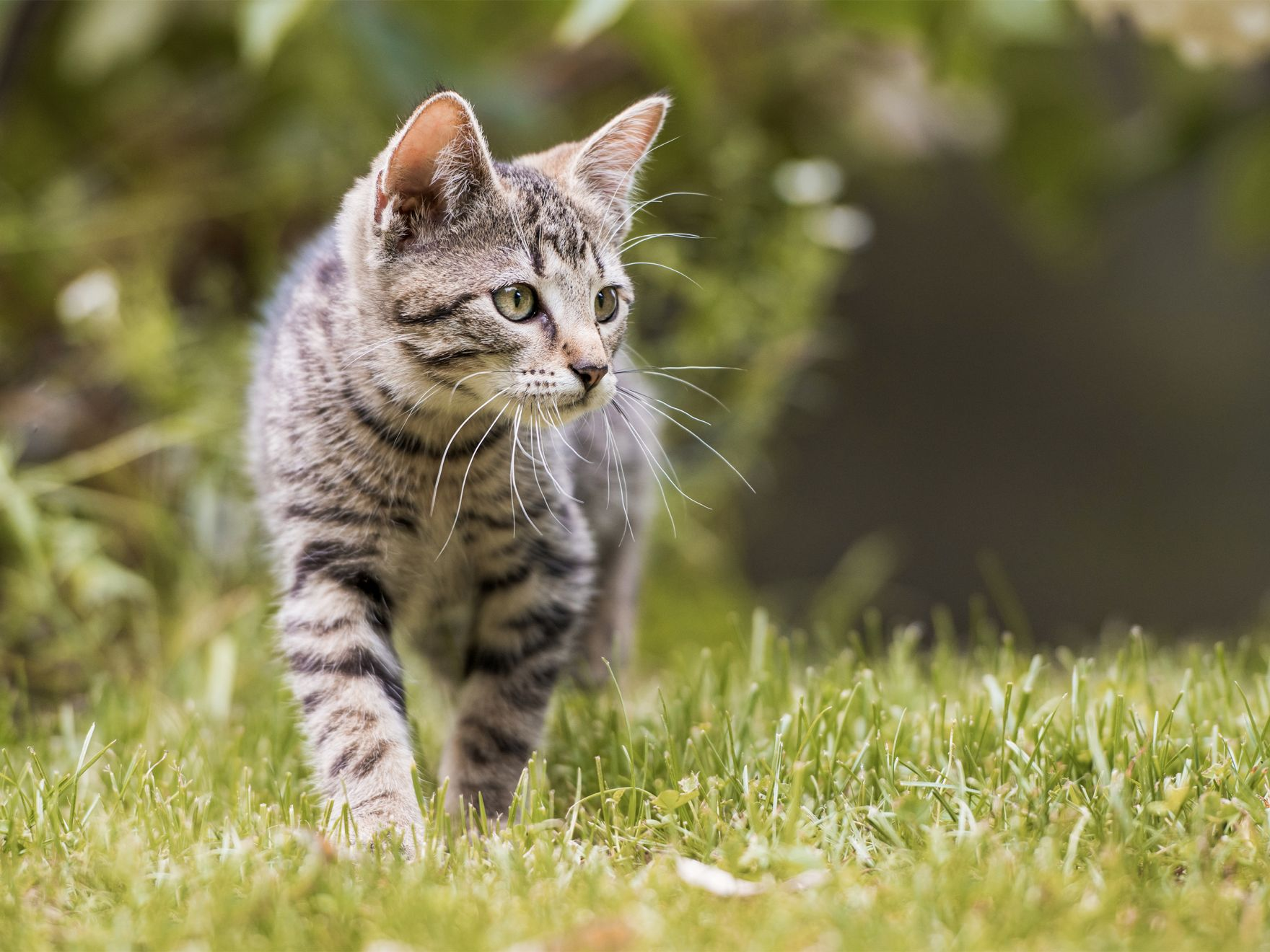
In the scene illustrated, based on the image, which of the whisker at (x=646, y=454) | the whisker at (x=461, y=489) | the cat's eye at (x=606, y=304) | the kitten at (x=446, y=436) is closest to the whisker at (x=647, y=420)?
the whisker at (x=646, y=454)

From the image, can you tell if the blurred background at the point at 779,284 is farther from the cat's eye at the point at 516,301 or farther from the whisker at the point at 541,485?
the cat's eye at the point at 516,301

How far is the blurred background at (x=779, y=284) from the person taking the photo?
10.1 feet

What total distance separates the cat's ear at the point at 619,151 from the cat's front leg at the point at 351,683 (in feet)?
2.67

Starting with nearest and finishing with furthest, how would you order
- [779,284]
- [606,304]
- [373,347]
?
[373,347] → [606,304] → [779,284]

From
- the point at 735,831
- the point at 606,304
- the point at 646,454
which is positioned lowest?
the point at 735,831

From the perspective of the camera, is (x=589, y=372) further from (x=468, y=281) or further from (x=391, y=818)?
(x=391, y=818)

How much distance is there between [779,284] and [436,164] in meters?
1.91

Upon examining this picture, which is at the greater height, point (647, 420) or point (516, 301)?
point (516, 301)

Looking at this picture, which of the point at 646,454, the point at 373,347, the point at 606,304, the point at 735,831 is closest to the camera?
the point at 735,831

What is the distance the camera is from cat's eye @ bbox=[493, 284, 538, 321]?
73.6 inches

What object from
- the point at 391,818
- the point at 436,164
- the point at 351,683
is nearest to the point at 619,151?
the point at 436,164

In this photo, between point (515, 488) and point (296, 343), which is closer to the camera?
point (515, 488)

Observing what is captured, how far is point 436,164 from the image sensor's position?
6.03 ft

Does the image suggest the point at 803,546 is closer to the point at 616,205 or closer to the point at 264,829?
the point at 616,205
